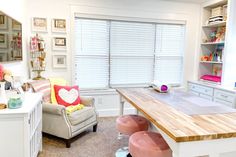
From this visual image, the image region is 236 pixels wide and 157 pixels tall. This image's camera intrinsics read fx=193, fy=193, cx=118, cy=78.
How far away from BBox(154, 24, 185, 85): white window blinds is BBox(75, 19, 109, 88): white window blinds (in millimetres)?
1156

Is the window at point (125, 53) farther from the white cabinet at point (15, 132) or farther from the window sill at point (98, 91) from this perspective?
the white cabinet at point (15, 132)

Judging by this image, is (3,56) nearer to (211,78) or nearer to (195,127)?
(195,127)

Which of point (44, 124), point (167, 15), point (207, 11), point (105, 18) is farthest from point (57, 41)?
point (207, 11)

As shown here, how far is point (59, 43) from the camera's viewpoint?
3.58 meters

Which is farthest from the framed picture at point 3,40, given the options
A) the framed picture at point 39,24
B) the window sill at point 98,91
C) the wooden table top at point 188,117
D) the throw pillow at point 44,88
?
the window sill at point 98,91

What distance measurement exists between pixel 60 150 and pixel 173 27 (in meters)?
3.36

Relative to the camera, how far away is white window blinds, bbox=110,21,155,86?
3975 millimetres

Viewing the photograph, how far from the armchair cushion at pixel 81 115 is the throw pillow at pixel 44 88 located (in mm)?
548

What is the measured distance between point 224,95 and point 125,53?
1992 mm

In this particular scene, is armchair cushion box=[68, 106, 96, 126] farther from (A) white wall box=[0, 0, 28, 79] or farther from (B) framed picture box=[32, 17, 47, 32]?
(B) framed picture box=[32, 17, 47, 32]

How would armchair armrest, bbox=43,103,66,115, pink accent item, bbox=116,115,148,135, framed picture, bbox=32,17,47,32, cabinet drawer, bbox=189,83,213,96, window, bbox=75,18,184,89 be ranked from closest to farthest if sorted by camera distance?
pink accent item, bbox=116,115,148,135
armchair armrest, bbox=43,103,66,115
framed picture, bbox=32,17,47,32
cabinet drawer, bbox=189,83,213,96
window, bbox=75,18,184,89

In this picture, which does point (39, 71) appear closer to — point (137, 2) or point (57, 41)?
point (57, 41)

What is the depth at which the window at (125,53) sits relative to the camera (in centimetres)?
383

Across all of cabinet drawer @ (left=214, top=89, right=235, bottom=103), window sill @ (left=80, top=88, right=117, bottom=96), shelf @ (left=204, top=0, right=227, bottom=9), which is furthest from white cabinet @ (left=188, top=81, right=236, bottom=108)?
window sill @ (left=80, top=88, right=117, bottom=96)
